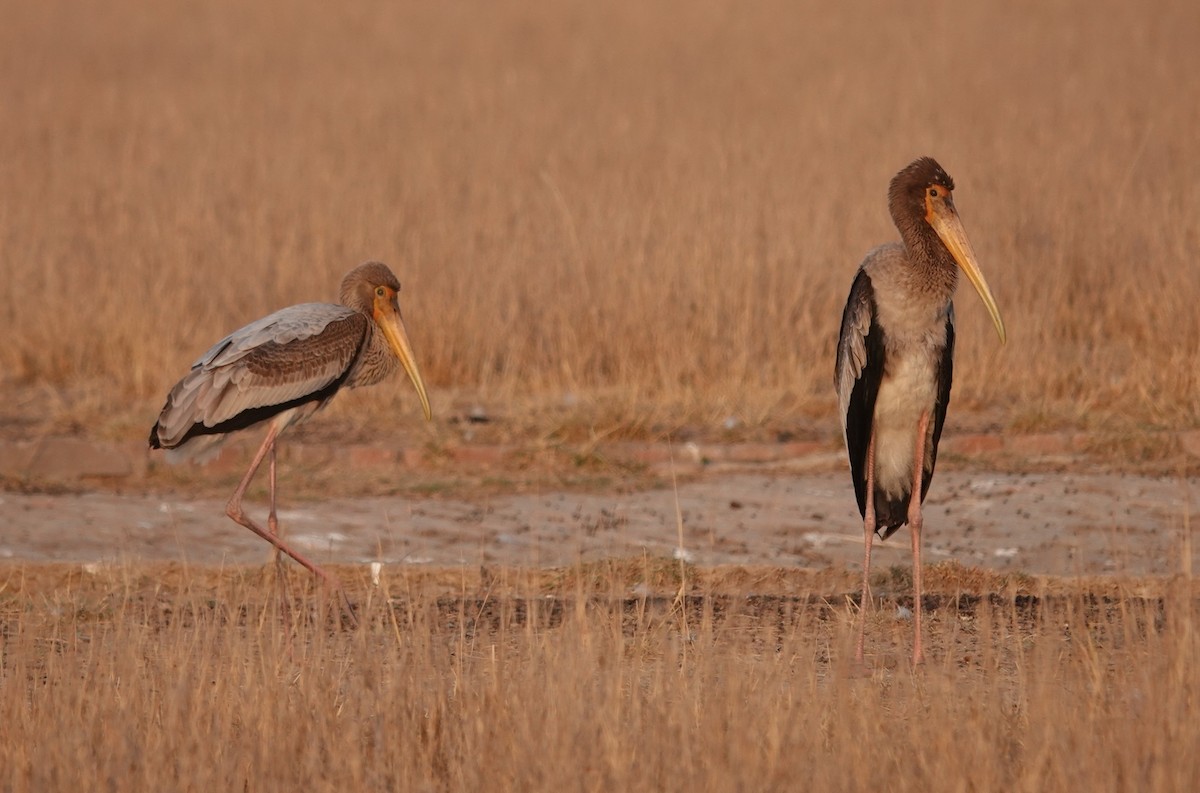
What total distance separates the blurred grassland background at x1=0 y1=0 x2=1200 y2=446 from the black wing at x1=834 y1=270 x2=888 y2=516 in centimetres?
298

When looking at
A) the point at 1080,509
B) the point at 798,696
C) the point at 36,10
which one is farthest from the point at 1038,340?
the point at 36,10

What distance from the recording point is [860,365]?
5.71 metres

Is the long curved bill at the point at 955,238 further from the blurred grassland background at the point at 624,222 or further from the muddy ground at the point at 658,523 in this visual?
the blurred grassland background at the point at 624,222

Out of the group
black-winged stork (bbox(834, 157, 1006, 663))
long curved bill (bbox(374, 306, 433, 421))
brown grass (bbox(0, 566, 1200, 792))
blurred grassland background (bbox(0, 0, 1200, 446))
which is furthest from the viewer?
blurred grassland background (bbox(0, 0, 1200, 446))

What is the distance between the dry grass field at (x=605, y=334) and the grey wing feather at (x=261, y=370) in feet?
1.90

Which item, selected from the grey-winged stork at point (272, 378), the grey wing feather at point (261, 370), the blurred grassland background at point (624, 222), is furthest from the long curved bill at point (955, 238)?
the blurred grassland background at point (624, 222)

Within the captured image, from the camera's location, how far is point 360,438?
9055mm

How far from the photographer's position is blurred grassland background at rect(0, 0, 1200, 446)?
9.52 m

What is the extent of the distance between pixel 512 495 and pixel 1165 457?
10.1ft

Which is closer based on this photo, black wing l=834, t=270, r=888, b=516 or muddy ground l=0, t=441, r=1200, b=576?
black wing l=834, t=270, r=888, b=516

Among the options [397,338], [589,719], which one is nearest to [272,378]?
[397,338]

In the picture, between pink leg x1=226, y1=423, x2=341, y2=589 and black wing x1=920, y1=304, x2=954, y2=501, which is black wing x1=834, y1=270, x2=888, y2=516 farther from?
pink leg x1=226, y1=423, x2=341, y2=589

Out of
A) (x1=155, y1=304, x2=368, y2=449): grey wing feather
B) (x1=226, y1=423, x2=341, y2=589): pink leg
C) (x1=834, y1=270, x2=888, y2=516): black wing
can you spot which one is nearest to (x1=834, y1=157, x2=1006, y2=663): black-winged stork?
(x1=834, y1=270, x2=888, y2=516): black wing

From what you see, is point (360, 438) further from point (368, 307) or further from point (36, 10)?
point (36, 10)
